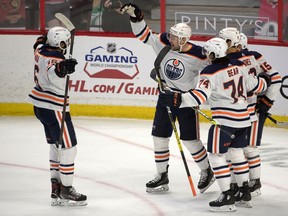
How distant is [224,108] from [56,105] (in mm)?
1164

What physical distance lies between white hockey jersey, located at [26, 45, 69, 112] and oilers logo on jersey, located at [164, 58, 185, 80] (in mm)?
818

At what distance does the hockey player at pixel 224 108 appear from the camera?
6.52 meters

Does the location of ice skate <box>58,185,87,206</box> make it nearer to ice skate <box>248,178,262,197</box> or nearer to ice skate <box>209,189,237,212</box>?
ice skate <box>209,189,237,212</box>

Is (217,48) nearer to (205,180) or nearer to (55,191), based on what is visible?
(205,180)

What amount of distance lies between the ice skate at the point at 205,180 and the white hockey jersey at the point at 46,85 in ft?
4.08

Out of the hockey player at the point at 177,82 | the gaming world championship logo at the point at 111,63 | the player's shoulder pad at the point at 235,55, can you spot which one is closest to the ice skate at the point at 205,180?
the hockey player at the point at 177,82

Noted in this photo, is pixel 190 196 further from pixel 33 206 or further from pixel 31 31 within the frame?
pixel 31 31

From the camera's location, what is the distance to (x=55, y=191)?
6.92 meters

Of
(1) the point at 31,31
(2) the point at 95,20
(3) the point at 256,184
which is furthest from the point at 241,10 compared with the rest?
(3) the point at 256,184

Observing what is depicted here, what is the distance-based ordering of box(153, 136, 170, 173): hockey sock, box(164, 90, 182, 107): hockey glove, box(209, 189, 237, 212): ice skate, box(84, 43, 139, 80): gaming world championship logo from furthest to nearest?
box(84, 43, 139, 80): gaming world championship logo, box(153, 136, 170, 173): hockey sock, box(209, 189, 237, 212): ice skate, box(164, 90, 182, 107): hockey glove

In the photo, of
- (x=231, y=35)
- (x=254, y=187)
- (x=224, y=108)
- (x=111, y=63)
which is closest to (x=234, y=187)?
(x=254, y=187)

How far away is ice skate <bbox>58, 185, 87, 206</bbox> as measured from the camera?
270 inches

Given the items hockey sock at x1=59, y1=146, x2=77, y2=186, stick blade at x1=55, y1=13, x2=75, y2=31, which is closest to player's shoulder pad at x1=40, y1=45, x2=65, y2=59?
stick blade at x1=55, y1=13, x2=75, y2=31

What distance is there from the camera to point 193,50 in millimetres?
7191
